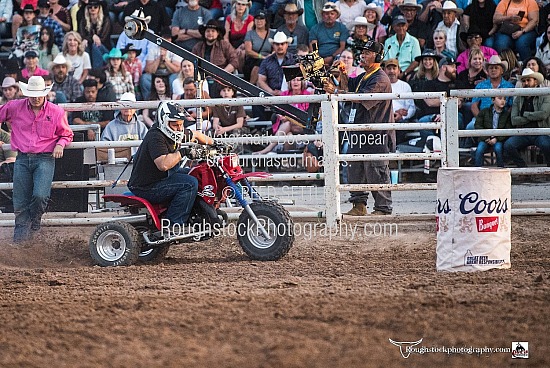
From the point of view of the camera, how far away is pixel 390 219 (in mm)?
9719

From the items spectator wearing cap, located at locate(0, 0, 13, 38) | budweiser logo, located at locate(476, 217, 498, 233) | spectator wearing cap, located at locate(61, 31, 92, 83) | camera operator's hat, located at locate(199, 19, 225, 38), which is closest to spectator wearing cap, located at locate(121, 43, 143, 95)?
spectator wearing cap, located at locate(61, 31, 92, 83)

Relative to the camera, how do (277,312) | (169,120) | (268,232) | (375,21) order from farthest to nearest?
1. (375,21)
2. (169,120)
3. (268,232)
4. (277,312)

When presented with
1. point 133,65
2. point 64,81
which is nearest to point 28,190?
point 64,81

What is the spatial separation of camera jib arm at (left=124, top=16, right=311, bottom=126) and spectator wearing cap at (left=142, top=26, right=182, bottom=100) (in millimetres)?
4241

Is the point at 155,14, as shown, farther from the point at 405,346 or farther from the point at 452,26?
the point at 405,346

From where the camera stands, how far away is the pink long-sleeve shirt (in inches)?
388

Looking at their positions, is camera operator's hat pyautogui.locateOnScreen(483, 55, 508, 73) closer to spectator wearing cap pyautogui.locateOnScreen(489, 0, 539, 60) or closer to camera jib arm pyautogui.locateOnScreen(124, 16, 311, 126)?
spectator wearing cap pyautogui.locateOnScreen(489, 0, 539, 60)

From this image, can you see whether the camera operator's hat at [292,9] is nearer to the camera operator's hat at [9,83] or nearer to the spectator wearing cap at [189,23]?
the spectator wearing cap at [189,23]

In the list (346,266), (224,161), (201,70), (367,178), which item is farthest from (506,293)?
(201,70)

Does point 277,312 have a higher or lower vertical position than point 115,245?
lower

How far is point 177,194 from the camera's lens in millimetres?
8430

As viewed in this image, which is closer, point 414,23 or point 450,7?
point 450,7

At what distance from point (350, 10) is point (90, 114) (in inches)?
175

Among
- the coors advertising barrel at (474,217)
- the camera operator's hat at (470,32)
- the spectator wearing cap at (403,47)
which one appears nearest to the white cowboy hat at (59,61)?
the spectator wearing cap at (403,47)
